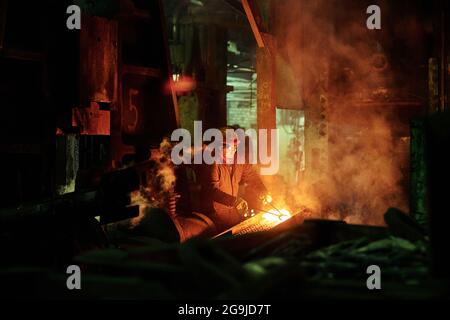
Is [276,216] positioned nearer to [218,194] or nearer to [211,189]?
[218,194]

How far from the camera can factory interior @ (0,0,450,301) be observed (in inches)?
110

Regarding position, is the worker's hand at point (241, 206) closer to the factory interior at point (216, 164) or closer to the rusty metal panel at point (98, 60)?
the factory interior at point (216, 164)

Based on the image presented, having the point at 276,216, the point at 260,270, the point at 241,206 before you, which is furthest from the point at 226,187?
the point at 260,270

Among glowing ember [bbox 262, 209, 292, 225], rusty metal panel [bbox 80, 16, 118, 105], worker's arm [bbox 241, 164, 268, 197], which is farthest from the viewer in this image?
worker's arm [bbox 241, 164, 268, 197]

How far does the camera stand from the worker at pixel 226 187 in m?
9.44

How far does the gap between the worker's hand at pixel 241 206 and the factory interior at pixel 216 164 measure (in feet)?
0.13

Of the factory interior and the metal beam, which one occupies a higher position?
the metal beam

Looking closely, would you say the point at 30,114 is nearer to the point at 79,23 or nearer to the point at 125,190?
the point at 79,23

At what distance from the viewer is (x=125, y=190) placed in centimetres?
474

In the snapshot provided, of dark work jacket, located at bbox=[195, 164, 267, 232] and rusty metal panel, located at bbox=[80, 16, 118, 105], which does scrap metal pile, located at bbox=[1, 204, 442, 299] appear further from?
dark work jacket, located at bbox=[195, 164, 267, 232]

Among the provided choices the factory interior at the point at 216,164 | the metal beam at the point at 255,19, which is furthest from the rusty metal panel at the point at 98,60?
the metal beam at the point at 255,19

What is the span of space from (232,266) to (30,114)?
4.50 meters

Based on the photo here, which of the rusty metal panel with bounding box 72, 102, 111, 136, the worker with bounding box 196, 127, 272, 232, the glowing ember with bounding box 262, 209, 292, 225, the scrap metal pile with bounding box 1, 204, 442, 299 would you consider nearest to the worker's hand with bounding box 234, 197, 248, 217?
the worker with bounding box 196, 127, 272, 232

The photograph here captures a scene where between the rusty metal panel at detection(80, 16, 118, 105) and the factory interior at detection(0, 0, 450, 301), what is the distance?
0.07 feet
